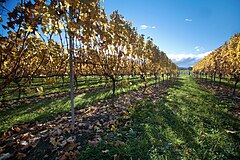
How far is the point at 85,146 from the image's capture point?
147 inches

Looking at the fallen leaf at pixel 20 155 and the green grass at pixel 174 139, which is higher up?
the fallen leaf at pixel 20 155

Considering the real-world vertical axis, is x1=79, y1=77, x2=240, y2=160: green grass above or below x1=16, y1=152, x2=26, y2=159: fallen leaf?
below

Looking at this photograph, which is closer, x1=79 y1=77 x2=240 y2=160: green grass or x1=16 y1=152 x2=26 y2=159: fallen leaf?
x1=16 y1=152 x2=26 y2=159: fallen leaf

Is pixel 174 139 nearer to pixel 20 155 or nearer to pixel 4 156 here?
pixel 20 155

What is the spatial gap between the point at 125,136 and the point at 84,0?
368cm

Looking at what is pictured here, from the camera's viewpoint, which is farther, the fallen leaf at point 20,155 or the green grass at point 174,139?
the green grass at point 174,139

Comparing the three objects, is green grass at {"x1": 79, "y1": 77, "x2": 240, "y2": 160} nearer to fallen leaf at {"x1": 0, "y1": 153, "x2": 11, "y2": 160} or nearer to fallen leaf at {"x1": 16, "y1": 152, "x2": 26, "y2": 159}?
fallen leaf at {"x1": 16, "y1": 152, "x2": 26, "y2": 159}

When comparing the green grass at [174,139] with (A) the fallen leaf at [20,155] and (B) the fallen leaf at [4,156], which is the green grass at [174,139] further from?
(B) the fallen leaf at [4,156]

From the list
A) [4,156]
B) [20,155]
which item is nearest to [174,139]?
[20,155]

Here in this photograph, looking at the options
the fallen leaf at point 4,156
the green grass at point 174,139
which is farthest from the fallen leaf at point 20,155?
the green grass at point 174,139

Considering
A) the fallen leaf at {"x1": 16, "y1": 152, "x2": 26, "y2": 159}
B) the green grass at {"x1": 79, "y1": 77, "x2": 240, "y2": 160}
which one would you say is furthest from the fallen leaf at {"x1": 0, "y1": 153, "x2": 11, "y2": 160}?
the green grass at {"x1": 79, "y1": 77, "x2": 240, "y2": 160}

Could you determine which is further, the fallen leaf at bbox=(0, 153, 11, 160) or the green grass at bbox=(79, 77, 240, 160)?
the green grass at bbox=(79, 77, 240, 160)

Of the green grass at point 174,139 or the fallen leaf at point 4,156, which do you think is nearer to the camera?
the fallen leaf at point 4,156

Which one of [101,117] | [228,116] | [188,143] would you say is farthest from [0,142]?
[228,116]
